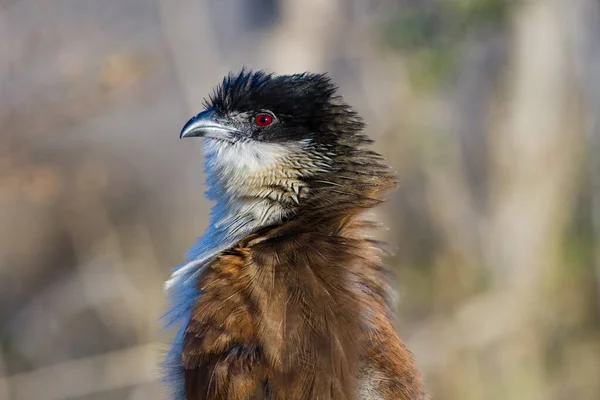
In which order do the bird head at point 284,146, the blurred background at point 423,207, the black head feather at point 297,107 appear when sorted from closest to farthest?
the bird head at point 284,146 → the black head feather at point 297,107 → the blurred background at point 423,207

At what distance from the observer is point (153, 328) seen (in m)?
7.49

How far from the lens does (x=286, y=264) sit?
2.83 m

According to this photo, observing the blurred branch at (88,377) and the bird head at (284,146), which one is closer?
the bird head at (284,146)

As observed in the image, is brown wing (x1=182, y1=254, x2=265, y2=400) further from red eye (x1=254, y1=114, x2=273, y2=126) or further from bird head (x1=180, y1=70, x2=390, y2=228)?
red eye (x1=254, y1=114, x2=273, y2=126)

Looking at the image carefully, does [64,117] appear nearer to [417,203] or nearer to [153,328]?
[153,328]

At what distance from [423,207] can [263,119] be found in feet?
18.3

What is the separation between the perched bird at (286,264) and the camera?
2.57 meters

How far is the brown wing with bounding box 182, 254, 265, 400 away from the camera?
2537 mm

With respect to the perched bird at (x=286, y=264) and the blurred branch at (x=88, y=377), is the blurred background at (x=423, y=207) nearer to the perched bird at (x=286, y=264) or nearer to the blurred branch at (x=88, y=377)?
the blurred branch at (x=88, y=377)

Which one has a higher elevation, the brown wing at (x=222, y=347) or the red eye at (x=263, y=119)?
the red eye at (x=263, y=119)

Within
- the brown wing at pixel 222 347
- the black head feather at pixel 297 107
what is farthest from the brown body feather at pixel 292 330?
the black head feather at pixel 297 107

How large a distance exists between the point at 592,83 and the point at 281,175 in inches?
242

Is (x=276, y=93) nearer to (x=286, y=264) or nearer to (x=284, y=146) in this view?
(x=284, y=146)

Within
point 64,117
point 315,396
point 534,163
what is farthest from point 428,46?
point 315,396
